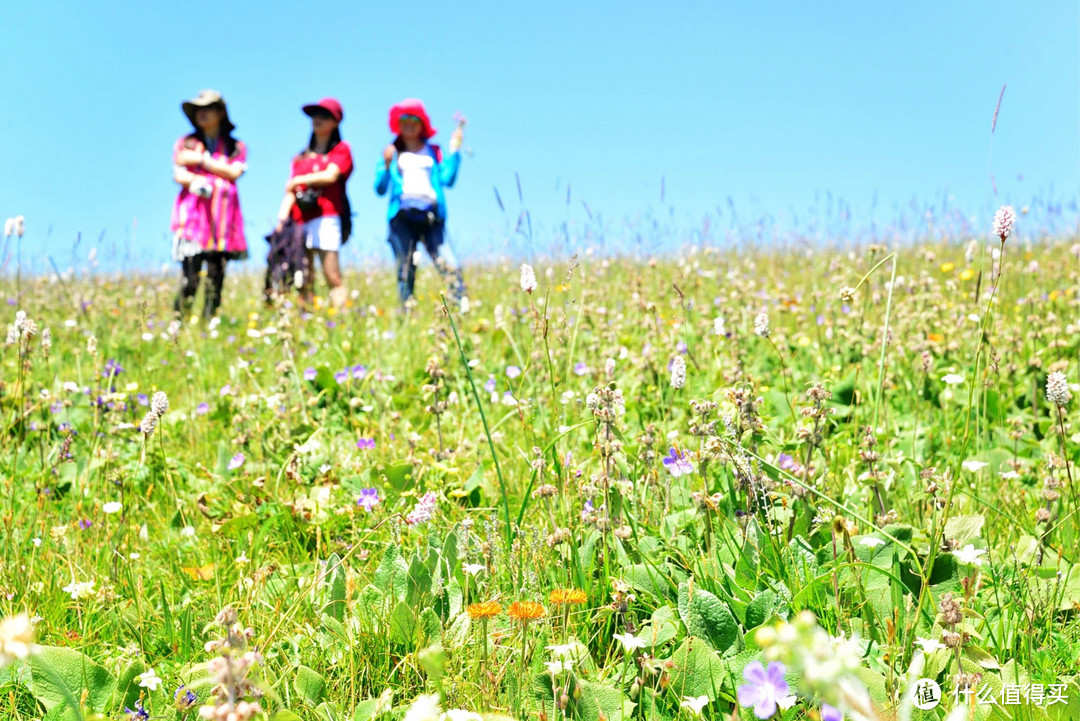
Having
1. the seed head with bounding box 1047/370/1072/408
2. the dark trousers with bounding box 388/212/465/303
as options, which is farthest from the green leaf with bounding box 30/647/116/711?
the dark trousers with bounding box 388/212/465/303

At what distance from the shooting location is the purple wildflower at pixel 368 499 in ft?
6.87

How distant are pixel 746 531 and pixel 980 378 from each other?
1.90 metres

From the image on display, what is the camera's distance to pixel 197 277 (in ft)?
22.2

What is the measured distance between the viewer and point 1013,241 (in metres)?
7.73

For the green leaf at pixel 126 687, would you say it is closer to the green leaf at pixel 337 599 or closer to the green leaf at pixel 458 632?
the green leaf at pixel 337 599

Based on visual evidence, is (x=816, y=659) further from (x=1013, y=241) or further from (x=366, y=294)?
(x=1013, y=241)

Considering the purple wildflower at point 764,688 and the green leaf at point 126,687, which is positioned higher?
the purple wildflower at point 764,688

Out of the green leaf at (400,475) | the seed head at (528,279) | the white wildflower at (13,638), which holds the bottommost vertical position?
the green leaf at (400,475)

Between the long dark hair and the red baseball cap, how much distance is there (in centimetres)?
63

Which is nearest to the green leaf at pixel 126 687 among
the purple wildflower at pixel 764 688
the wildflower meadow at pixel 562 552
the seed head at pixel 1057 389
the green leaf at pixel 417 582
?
the wildflower meadow at pixel 562 552

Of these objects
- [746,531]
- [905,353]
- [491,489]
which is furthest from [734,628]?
[905,353]

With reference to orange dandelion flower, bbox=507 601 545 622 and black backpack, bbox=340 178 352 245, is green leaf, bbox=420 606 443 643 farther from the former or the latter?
black backpack, bbox=340 178 352 245

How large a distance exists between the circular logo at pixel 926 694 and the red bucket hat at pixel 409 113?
6.00 m

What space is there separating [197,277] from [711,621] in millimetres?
6143
